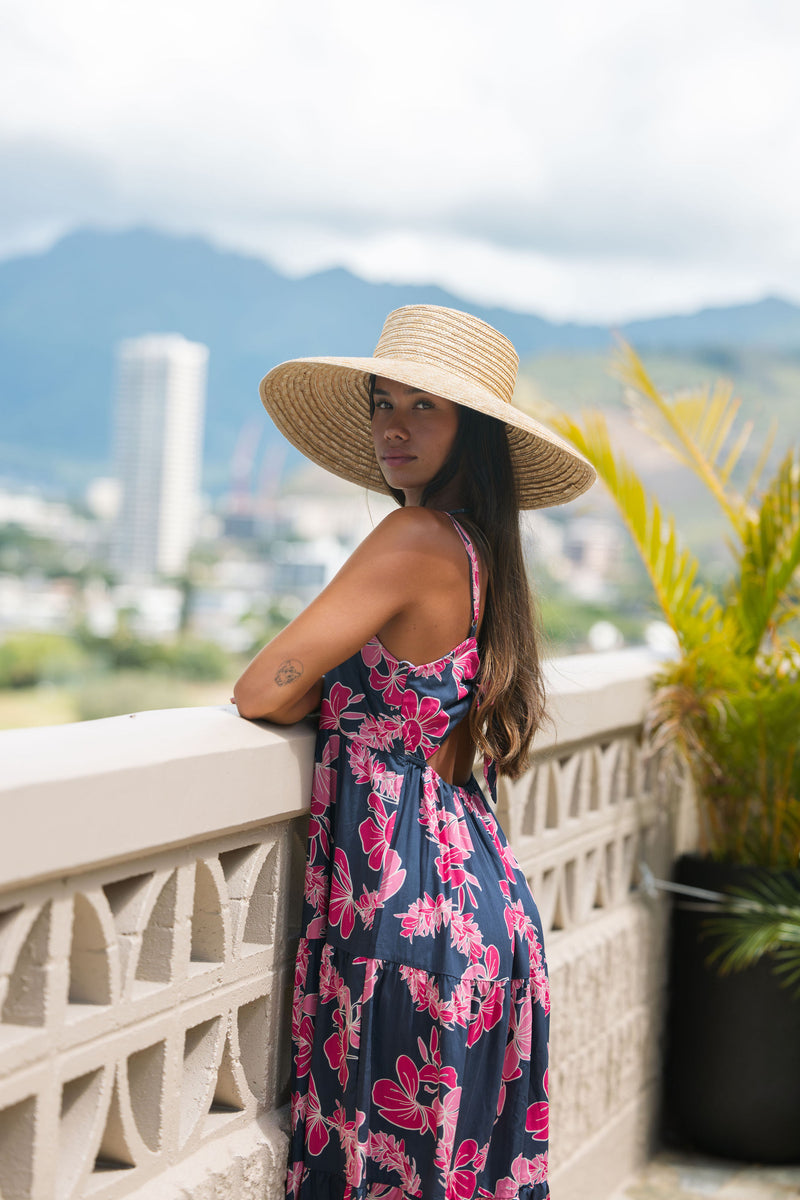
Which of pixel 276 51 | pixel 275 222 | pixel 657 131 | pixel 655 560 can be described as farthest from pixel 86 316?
pixel 655 560

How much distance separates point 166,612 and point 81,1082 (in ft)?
241

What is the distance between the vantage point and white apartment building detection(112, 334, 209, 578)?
91000 millimetres

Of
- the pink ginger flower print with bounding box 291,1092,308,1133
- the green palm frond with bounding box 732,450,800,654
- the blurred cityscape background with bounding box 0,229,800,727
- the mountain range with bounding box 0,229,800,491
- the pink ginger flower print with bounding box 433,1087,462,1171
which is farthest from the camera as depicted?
the mountain range with bounding box 0,229,800,491

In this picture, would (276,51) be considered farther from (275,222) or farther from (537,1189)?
(537,1189)

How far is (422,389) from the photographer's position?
192 cm

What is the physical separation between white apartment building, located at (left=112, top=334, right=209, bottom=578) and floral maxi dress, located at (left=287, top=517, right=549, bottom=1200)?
287 feet

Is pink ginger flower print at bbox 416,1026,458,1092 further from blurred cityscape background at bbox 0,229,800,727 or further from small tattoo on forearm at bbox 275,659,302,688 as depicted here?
blurred cityscape background at bbox 0,229,800,727

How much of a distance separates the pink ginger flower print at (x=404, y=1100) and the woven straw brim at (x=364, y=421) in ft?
3.07

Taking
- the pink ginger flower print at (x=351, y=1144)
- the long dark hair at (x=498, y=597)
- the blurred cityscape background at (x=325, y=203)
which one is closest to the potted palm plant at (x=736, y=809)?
the long dark hair at (x=498, y=597)

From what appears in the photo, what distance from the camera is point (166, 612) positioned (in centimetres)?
7375

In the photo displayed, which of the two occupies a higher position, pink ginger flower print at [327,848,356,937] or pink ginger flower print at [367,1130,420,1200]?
pink ginger flower print at [327,848,356,937]

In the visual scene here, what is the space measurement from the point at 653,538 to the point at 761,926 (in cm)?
110

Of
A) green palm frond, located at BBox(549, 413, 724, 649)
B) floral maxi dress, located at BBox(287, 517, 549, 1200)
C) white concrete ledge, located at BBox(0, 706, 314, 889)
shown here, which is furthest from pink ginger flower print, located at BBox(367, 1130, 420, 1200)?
green palm frond, located at BBox(549, 413, 724, 649)

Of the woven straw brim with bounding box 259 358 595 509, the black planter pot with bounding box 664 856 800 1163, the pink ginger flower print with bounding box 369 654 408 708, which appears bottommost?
the black planter pot with bounding box 664 856 800 1163
